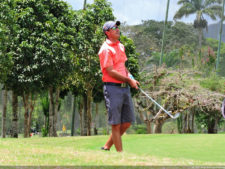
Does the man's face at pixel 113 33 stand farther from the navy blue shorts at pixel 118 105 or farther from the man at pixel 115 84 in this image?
the navy blue shorts at pixel 118 105

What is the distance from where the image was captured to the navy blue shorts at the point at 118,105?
636 cm

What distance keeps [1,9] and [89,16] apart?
6680 mm

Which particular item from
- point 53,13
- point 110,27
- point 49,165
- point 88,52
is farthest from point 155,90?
point 49,165

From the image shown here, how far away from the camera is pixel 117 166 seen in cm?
496

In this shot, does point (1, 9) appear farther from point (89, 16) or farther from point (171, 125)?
point (171, 125)

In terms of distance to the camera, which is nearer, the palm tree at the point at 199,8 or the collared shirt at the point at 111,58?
the collared shirt at the point at 111,58

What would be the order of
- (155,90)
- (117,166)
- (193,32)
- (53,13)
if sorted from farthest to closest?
1. (193,32)
2. (155,90)
3. (53,13)
4. (117,166)

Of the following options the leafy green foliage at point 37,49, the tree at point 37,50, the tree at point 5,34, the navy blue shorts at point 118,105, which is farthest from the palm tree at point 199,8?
the navy blue shorts at point 118,105

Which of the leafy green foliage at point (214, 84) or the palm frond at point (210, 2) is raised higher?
the palm frond at point (210, 2)

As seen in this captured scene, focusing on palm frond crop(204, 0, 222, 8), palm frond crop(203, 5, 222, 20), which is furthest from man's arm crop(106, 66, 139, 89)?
palm frond crop(204, 0, 222, 8)

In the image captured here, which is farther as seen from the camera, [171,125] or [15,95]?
[171,125]

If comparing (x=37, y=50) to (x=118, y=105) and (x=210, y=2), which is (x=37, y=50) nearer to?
(x=118, y=105)

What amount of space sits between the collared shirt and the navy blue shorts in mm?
162

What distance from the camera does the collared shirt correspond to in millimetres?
6379
